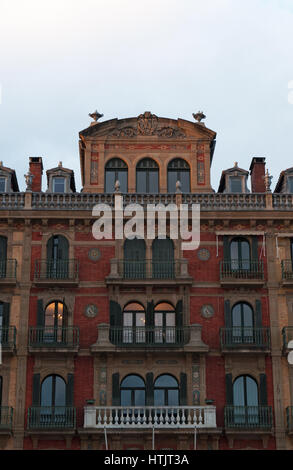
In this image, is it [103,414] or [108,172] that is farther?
[108,172]

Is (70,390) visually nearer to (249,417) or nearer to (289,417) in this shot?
(249,417)

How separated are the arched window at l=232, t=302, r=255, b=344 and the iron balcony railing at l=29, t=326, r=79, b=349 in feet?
26.8

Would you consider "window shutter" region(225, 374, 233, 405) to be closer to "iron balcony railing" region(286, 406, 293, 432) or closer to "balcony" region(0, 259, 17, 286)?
"iron balcony railing" region(286, 406, 293, 432)

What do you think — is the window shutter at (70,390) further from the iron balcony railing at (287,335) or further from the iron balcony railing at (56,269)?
the iron balcony railing at (287,335)

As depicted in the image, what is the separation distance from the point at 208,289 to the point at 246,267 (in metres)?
2.38

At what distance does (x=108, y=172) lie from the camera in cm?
5225

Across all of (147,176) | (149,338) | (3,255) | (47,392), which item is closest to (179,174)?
(147,176)

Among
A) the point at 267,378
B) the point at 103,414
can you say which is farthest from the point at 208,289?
the point at 103,414

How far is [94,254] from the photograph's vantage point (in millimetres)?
49531

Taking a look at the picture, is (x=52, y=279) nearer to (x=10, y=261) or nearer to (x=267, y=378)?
(x=10, y=261)

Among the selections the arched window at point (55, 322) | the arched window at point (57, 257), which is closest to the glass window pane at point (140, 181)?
the arched window at point (57, 257)

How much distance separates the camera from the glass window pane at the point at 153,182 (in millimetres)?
51844

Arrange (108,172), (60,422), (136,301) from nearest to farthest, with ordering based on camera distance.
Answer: (60,422)
(136,301)
(108,172)

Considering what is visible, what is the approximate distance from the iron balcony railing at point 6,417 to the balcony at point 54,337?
3207mm
